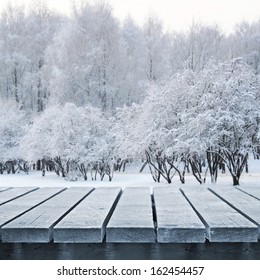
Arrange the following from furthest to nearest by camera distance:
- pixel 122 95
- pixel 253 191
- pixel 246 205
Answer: pixel 122 95 < pixel 253 191 < pixel 246 205

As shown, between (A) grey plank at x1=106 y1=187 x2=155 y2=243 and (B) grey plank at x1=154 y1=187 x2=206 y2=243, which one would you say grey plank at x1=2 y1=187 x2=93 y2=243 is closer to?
(A) grey plank at x1=106 y1=187 x2=155 y2=243

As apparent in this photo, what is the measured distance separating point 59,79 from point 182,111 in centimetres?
1082

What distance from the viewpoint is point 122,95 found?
22.2m

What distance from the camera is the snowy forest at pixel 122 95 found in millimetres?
10079

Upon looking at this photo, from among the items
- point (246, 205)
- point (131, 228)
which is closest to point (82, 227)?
point (131, 228)

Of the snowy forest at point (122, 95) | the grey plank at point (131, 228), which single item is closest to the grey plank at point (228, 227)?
the grey plank at point (131, 228)

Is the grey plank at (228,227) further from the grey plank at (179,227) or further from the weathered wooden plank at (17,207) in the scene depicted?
the weathered wooden plank at (17,207)

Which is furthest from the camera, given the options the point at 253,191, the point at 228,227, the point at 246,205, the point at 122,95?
the point at 122,95

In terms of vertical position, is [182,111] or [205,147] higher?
[182,111]

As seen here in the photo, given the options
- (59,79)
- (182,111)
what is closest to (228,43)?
(59,79)

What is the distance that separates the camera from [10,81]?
23.9 m

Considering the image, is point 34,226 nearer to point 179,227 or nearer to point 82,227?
point 82,227

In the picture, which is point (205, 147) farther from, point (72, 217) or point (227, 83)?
point (72, 217)
